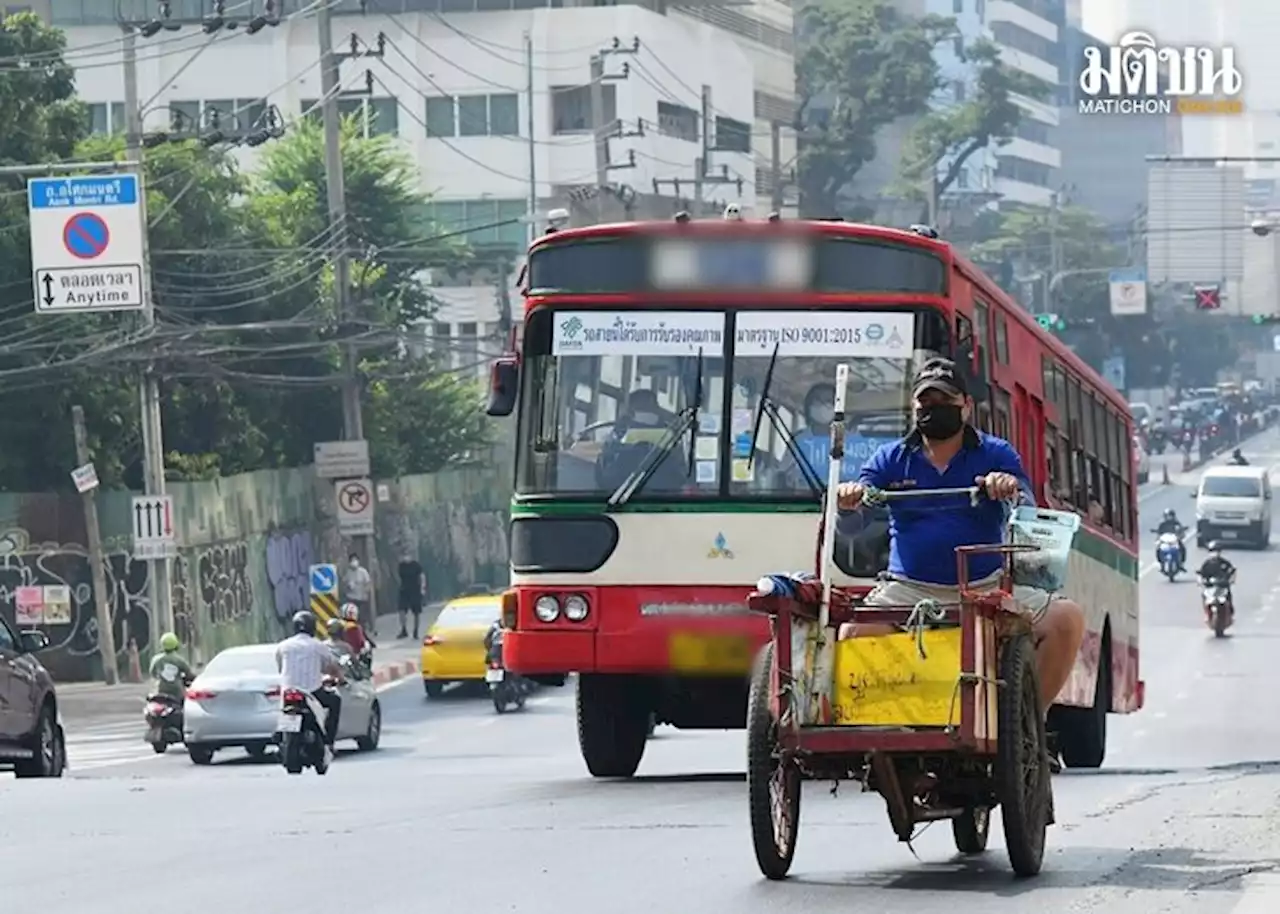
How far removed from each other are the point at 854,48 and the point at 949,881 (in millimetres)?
112886

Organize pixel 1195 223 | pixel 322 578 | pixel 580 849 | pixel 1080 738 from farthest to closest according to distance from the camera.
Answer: pixel 1195 223 < pixel 322 578 < pixel 1080 738 < pixel 580 849

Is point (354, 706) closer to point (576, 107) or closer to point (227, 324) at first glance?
point (227, 324)

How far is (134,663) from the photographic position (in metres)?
49.8

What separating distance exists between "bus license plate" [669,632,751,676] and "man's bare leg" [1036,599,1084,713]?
210 inches

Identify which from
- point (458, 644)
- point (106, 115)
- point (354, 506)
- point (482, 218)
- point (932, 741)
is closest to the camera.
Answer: point (932, 741)

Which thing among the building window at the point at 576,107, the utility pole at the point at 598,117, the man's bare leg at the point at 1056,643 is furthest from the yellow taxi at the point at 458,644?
the building window at the point at 576,107

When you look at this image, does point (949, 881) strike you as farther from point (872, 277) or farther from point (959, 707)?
point (872, 277)

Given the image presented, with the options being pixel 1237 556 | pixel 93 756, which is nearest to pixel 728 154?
pixel 1237 556

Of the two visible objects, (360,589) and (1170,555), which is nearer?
(360,589)

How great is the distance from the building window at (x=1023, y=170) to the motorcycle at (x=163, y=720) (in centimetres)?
13944

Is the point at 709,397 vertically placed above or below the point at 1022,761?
above

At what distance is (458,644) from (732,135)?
174 feet

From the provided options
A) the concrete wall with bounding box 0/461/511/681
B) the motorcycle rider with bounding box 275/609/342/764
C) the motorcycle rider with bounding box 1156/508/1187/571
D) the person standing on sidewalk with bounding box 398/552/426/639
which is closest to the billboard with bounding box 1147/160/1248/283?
the motorcycle rider with bounding box 1156/508/1187/571

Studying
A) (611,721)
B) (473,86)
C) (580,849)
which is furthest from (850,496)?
(473,86)
